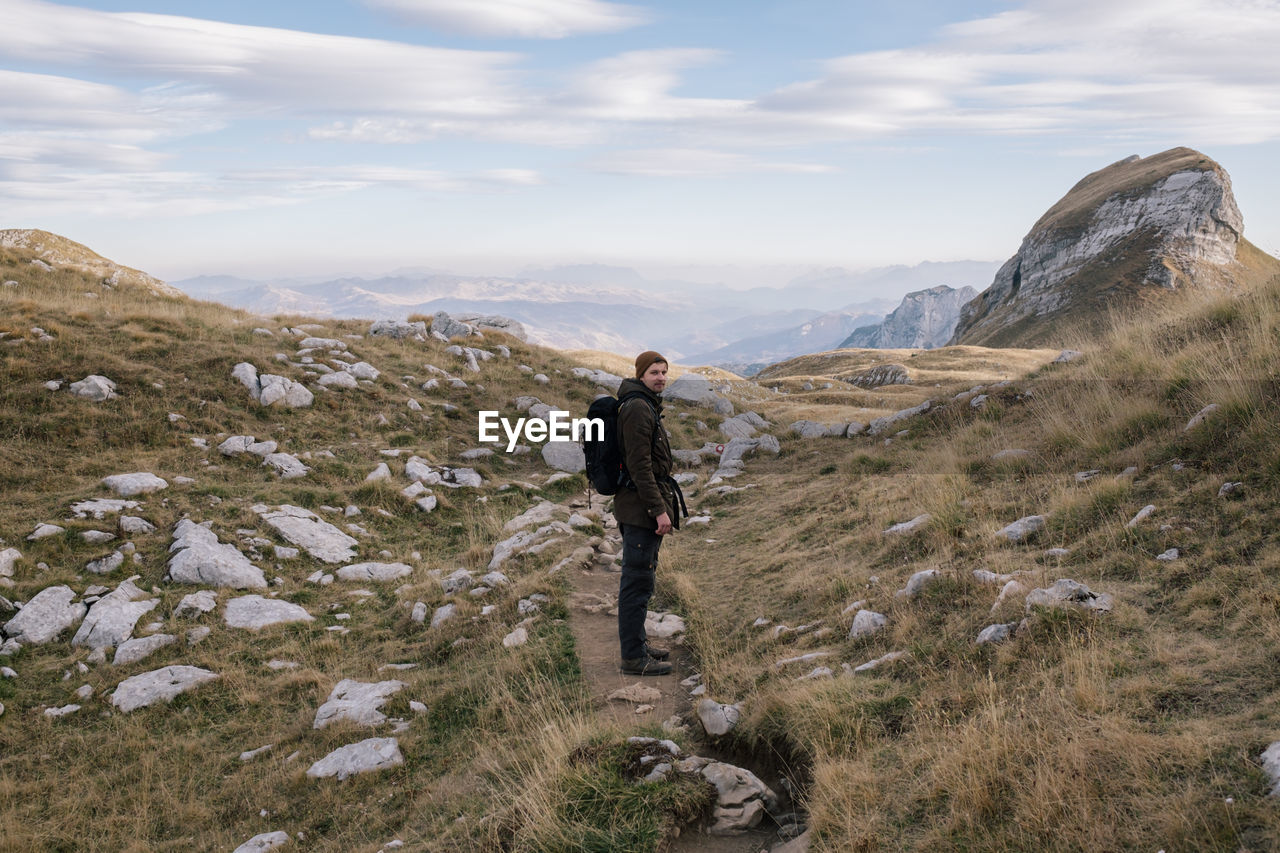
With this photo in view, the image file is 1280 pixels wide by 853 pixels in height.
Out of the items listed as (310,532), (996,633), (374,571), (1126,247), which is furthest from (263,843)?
(1126,247)

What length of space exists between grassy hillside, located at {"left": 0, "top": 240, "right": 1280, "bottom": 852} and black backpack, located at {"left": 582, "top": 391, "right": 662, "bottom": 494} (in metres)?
2.12

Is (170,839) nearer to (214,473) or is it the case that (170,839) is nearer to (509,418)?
(214,473)

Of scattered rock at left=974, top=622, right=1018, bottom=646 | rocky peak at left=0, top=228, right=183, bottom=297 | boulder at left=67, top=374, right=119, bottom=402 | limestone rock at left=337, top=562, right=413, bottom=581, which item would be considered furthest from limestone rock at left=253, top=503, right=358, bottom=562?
rocky peak at left=0, top=228, right=183, bottom=297

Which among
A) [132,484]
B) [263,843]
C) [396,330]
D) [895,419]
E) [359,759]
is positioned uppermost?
[396,330]

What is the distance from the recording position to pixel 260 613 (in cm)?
973

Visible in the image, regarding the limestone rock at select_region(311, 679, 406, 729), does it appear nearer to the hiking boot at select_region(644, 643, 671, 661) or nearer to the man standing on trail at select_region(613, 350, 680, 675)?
the man standing on trail at select_region(613, 350, 680, 675)

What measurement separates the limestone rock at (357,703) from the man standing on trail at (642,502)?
2.65 metres

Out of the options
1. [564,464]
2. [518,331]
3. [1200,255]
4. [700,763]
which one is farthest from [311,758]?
[1200,255]

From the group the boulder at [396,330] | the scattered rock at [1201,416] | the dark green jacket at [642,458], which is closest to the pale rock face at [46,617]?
the dark green jacket at [642,458]

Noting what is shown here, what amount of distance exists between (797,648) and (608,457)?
280 centimetres

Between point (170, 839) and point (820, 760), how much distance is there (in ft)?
17.8

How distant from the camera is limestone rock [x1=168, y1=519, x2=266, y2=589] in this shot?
10.2 meters

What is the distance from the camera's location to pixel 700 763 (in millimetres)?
5344

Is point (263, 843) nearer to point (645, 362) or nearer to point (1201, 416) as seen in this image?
point (645, 362)
